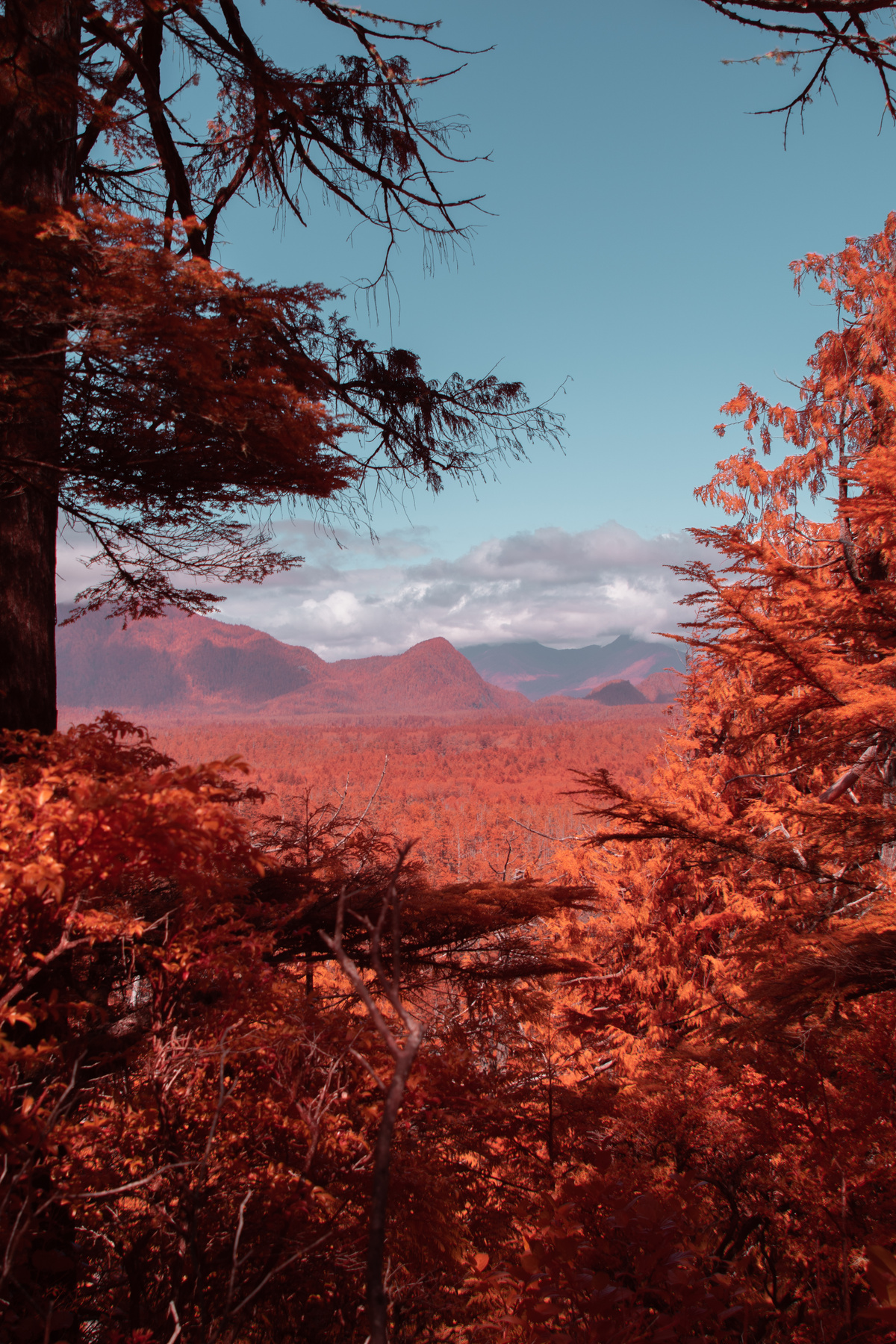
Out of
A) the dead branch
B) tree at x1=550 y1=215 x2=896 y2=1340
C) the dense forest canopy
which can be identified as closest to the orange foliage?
tree at x1=550 y1=215 x2=896 y2=1340

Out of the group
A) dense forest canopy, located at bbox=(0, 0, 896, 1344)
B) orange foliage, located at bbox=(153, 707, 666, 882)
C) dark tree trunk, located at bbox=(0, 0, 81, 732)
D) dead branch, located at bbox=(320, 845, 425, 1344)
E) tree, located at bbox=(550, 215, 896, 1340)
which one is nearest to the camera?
dead branch, located at bbox=(320, 845, 425, 1344)

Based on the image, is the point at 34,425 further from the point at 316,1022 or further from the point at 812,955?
the point at 812,955

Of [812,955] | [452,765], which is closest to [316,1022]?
[812,955]

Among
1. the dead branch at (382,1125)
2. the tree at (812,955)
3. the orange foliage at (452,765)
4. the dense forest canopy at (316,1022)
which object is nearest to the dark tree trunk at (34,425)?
the dense forest canopy at (316,1022)

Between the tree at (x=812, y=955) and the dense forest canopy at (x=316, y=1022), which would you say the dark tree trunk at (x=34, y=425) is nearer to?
the dense forest canopy at (x=316, y=1022)

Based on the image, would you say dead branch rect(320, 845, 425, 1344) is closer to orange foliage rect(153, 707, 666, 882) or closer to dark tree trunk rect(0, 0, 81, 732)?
dark tree trunk rect(0, 0, 81, 732)

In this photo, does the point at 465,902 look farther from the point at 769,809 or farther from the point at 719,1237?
the point at 769,809

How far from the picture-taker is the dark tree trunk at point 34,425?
3113 millimetres

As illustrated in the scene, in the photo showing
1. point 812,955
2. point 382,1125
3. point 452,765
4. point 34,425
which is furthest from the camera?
point 452,765

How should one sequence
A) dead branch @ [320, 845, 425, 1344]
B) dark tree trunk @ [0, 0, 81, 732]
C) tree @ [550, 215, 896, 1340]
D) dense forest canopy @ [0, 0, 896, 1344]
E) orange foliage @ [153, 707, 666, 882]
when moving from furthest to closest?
orange foliage @ [153, 707, 666, 882] → tree @ [550, 215, 896, 1340] → dark tree trunk @ [0, 0, 81, 732] → dense forest canopy @ [0, 0, 896, 1344] → dead branch @ [320, 845, 425, 1344]

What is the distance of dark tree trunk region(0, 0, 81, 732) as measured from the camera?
3113mm

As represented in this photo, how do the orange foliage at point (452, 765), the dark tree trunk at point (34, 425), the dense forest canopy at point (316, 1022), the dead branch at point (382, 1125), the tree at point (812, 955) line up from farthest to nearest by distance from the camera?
the orange foliage at point (452, 765), the tree at point (812, 955), the dark tree trunk at point (34, 425), the dense forest canopy at point (316, 1022), the dead branch at point (382, 1125)

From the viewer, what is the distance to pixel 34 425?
323cm

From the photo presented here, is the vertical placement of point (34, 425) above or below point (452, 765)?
above
